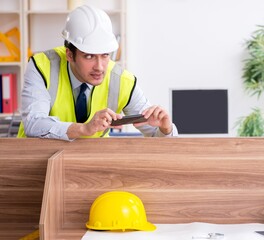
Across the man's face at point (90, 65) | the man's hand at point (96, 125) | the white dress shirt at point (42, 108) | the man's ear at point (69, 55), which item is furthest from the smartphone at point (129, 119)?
the man's ear at point (69, 55)

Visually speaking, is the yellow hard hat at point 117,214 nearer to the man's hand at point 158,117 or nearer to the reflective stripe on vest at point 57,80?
the man's hand at point 158,117

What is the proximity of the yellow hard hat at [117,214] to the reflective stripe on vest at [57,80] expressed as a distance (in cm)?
64

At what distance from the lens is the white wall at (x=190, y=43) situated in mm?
5984

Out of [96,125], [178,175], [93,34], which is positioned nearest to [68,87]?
[93,34]

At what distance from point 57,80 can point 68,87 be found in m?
0.05

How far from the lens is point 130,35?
6027 millimetres

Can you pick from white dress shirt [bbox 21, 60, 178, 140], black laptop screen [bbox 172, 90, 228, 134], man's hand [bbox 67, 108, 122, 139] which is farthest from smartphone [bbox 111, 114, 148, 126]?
black laptop screen [bbox 172, 90, 228, 134]

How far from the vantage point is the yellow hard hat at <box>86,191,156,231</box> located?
218cm

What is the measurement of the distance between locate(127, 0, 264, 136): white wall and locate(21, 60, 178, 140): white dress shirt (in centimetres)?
316

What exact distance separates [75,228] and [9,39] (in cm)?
405

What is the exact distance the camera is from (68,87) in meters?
2.71

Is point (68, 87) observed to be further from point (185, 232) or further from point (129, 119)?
point (185, 232)

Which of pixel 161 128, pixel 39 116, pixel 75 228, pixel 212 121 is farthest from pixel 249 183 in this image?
pixel 212 121

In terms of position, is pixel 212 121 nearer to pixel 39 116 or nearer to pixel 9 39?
pixel 9 39
